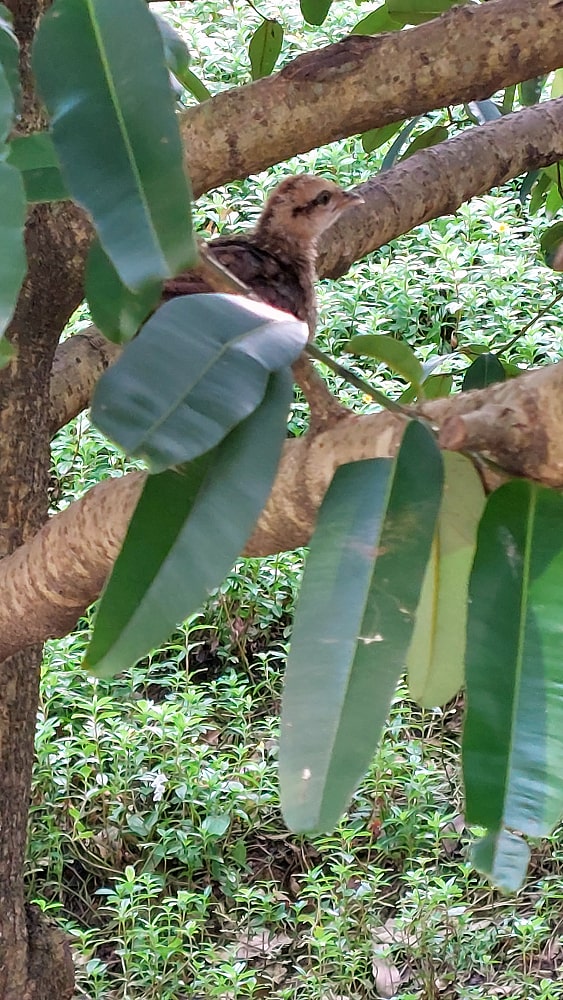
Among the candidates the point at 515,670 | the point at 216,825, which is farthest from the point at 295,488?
the point at 216,825

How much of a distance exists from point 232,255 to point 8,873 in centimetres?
83

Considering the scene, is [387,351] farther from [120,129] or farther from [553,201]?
[553,201]

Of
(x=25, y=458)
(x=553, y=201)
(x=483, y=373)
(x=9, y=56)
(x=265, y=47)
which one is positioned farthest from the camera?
(x=553, y=201)

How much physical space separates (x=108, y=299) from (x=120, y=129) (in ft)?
0.59

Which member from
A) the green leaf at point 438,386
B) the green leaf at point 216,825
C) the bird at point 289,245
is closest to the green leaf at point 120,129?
the green leaf at point 438,386

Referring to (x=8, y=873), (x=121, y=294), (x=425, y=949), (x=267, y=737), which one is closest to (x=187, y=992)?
(x=425, y=949)

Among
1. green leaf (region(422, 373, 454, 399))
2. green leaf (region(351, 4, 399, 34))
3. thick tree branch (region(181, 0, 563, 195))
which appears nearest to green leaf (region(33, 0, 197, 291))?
thick tree branch (region(181, 0, 563, 195))

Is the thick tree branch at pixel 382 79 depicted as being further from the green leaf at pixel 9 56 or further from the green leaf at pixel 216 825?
the green leaf at pixel 216 825

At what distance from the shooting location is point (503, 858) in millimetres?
512

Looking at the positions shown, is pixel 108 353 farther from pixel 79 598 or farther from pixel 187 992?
pixel 187 992

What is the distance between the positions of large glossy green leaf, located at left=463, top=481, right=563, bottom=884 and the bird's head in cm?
104

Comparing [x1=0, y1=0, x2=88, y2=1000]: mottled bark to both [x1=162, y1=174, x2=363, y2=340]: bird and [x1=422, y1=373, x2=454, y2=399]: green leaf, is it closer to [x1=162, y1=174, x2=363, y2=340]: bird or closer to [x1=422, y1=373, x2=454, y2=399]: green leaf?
[x1=162, y1=174, x2=363, y2=340]: bird

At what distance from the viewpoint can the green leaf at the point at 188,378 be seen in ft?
1.46

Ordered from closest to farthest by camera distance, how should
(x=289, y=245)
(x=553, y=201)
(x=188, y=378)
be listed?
(x=188, y=378) < (x=289, y=245) < (x=553, y=201)
